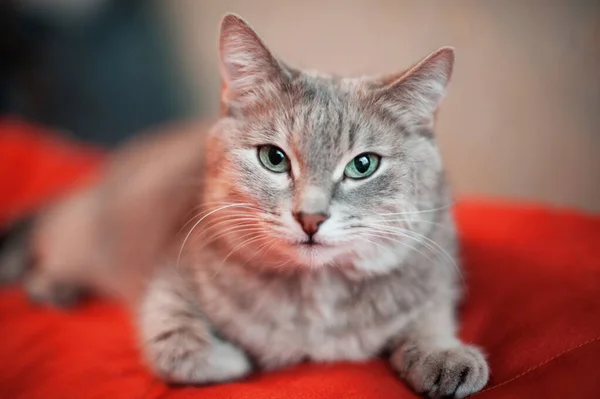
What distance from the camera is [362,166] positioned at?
1.18m

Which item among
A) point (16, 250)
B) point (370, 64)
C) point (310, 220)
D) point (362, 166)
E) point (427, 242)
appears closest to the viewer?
point (310, 220)

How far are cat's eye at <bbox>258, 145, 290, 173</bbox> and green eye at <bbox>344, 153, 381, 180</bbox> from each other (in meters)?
0.13

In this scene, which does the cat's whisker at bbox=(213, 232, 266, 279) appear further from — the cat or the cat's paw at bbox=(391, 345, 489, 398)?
the cat's paw at bbox=(391, 345, 489, 398)

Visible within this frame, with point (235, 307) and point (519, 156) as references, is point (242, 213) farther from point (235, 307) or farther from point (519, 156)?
point (519, 156)

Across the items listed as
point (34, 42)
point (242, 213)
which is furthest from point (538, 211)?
point (34, 42)

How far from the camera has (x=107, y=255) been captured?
1973 mm

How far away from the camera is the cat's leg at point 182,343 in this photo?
121 cm

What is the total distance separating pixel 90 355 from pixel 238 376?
45cm

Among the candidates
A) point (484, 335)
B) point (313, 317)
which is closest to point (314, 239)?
point (313, 317)

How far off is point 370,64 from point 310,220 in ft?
4.39

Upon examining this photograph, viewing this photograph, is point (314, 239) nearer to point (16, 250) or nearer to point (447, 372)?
point (447, 372)

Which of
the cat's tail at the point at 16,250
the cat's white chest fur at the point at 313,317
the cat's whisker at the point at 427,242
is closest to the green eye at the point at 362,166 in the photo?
the cat's whisker at the point at 427,242

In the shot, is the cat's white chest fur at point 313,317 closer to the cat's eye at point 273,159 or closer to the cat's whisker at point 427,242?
the cat's whisker at point 427,242

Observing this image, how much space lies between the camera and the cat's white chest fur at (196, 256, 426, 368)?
1.25 meters
